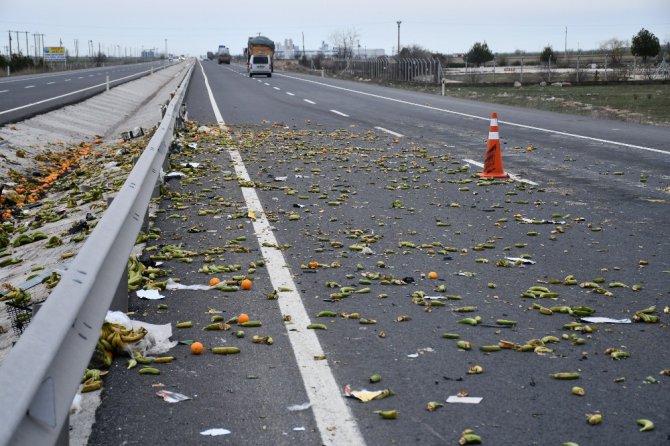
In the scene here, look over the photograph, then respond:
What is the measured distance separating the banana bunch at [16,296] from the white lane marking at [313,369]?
183 centimetres

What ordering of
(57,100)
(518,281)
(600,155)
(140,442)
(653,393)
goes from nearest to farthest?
(140,442), (653,393), (518,281), (600,155), (57,100)

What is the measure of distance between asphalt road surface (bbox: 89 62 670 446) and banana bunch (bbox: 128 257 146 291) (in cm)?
30

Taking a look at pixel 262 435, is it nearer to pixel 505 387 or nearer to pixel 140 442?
pixel 140 442

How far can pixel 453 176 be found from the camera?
11727 millimetres

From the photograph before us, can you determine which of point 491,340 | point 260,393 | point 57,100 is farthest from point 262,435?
point 57,100

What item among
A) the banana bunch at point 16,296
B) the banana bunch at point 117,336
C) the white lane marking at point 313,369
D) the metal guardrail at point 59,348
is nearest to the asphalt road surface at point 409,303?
the white lane marking at point 313,369

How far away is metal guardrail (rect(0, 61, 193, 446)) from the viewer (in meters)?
2.24

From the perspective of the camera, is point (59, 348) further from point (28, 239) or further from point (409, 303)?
point (28, 239)

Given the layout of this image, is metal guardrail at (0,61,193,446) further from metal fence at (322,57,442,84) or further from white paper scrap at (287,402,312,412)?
metal fence at (322,57,442,84)

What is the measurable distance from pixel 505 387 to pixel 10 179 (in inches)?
480

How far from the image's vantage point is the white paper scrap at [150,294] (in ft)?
18.7

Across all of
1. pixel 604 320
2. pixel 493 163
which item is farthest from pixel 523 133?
pixel 604 320

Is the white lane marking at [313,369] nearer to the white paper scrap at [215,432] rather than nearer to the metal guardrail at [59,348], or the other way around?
the white paper scrap at [215,432]

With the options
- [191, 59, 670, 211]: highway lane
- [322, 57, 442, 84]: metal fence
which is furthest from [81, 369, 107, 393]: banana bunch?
[322, 57, 442, 84]: metal fence
